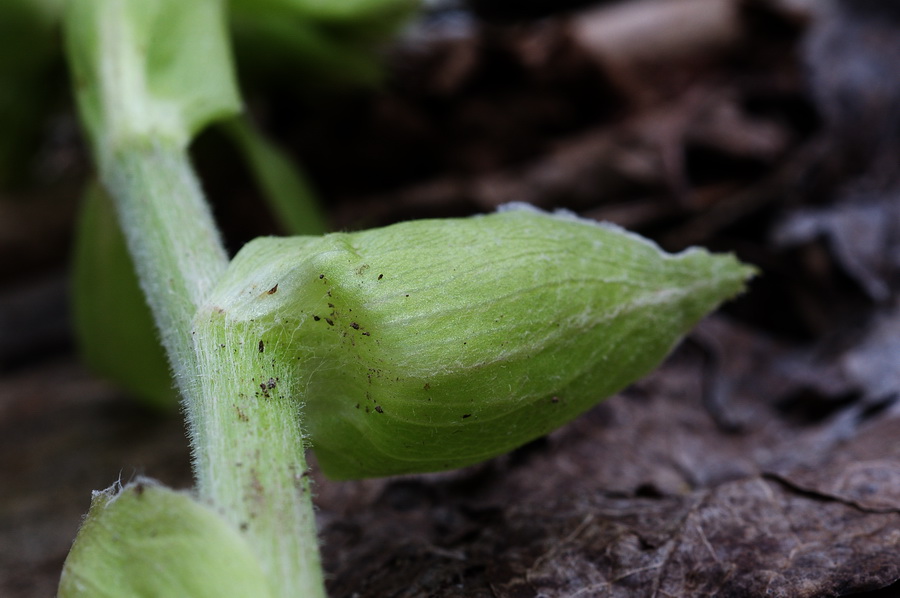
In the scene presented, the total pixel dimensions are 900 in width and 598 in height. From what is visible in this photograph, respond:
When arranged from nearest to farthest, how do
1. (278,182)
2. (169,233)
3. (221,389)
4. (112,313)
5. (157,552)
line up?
(157,552), (221,389), (169,233), (112,313), (278,182)

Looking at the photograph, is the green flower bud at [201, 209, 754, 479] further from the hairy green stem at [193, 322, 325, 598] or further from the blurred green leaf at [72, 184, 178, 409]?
the blurred green leaf at [72, 184, 178, 409]

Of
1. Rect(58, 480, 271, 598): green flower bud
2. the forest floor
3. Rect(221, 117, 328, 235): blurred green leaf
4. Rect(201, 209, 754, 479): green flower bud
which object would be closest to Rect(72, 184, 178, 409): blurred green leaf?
the forest floor

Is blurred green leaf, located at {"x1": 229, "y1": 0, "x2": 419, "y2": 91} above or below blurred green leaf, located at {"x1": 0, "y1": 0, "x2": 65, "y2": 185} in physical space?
below

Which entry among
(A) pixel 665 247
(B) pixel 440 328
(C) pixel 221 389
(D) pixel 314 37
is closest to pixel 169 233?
(C) pixel 221 389

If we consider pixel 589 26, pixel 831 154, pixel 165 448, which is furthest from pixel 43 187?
pixel 831 154

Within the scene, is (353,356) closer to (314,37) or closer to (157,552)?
(157,552)
